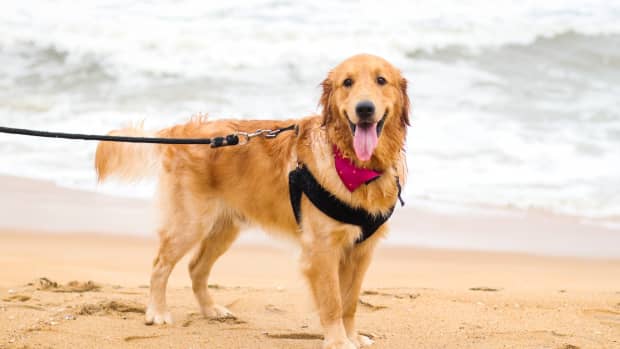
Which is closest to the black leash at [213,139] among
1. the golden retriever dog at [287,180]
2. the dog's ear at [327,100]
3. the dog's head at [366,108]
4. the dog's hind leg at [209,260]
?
the golden retriever dog at [287,180]

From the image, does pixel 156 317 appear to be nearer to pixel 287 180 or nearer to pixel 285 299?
pixel 285 299

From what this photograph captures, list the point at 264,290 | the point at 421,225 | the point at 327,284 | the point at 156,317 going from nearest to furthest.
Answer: the point at 327,284
the point at 156,317
the point at 264,290
the point at 421,225

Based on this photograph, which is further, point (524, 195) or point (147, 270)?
point (524, 195)

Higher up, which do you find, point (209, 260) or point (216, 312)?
point (209, 260)

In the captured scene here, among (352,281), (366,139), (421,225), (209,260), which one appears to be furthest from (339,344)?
(421,225)

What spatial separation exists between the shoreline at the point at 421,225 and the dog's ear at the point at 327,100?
3221 millimetres

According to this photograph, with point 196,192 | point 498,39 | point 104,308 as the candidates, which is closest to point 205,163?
point 196,192

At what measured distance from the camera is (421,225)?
26.0 feet

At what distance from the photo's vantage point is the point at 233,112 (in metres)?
12.8

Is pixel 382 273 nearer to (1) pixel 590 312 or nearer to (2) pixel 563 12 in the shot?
(1) pixel 590 312

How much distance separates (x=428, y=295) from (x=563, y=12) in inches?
601

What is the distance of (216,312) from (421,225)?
3.33m

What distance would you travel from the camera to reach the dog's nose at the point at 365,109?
12.4 feet

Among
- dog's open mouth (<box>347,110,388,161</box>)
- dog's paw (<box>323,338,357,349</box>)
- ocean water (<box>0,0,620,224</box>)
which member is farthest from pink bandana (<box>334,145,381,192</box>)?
ocean water (<box>0,0,620,224</box>)
